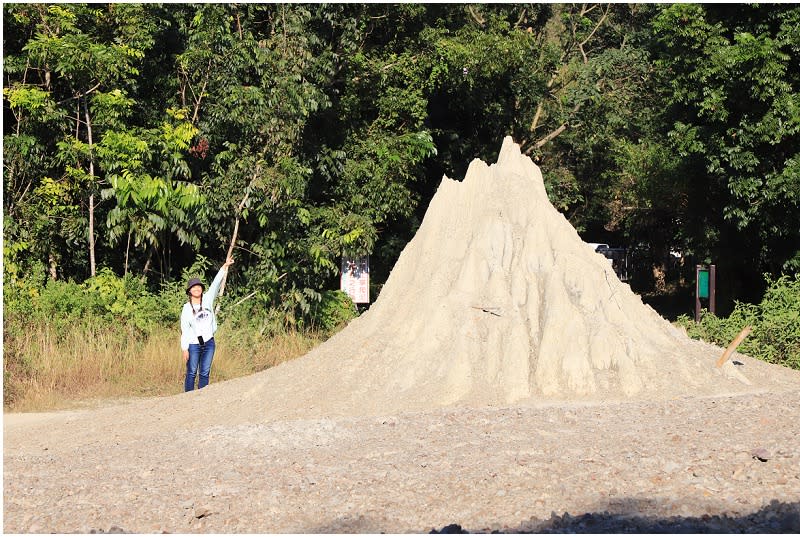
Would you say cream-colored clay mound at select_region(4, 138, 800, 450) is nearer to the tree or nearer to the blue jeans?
the blue jeans

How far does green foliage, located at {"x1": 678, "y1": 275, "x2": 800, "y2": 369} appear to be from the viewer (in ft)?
45.1

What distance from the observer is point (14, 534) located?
6.45 meters

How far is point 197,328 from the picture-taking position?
10.8m

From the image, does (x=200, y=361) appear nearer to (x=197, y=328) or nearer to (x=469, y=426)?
(x=197, y=328)

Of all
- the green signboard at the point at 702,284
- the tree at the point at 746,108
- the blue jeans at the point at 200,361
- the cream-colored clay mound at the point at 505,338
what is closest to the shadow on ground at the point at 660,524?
the cream-colored clay mound at the point at 505,338

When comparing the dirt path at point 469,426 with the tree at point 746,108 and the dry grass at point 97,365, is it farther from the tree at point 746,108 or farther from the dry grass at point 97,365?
the tree at point 746,108

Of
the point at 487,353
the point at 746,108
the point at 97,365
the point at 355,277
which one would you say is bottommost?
the point at 97,365

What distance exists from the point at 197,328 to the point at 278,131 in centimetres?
539

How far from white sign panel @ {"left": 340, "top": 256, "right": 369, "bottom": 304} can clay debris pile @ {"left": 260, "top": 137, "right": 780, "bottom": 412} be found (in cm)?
485

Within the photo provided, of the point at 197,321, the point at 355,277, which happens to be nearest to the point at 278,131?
the point at 355,277

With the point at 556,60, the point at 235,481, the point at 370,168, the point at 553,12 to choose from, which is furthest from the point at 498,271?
the point at 553,12

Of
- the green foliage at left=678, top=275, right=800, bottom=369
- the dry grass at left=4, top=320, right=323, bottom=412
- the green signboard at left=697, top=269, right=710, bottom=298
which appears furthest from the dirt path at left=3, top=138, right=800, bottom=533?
the green signboard at left=697, top=269, right=710, bottom=298

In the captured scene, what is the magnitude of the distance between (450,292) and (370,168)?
6.63 metres

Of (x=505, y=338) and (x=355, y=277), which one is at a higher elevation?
(x=355, y=277)
